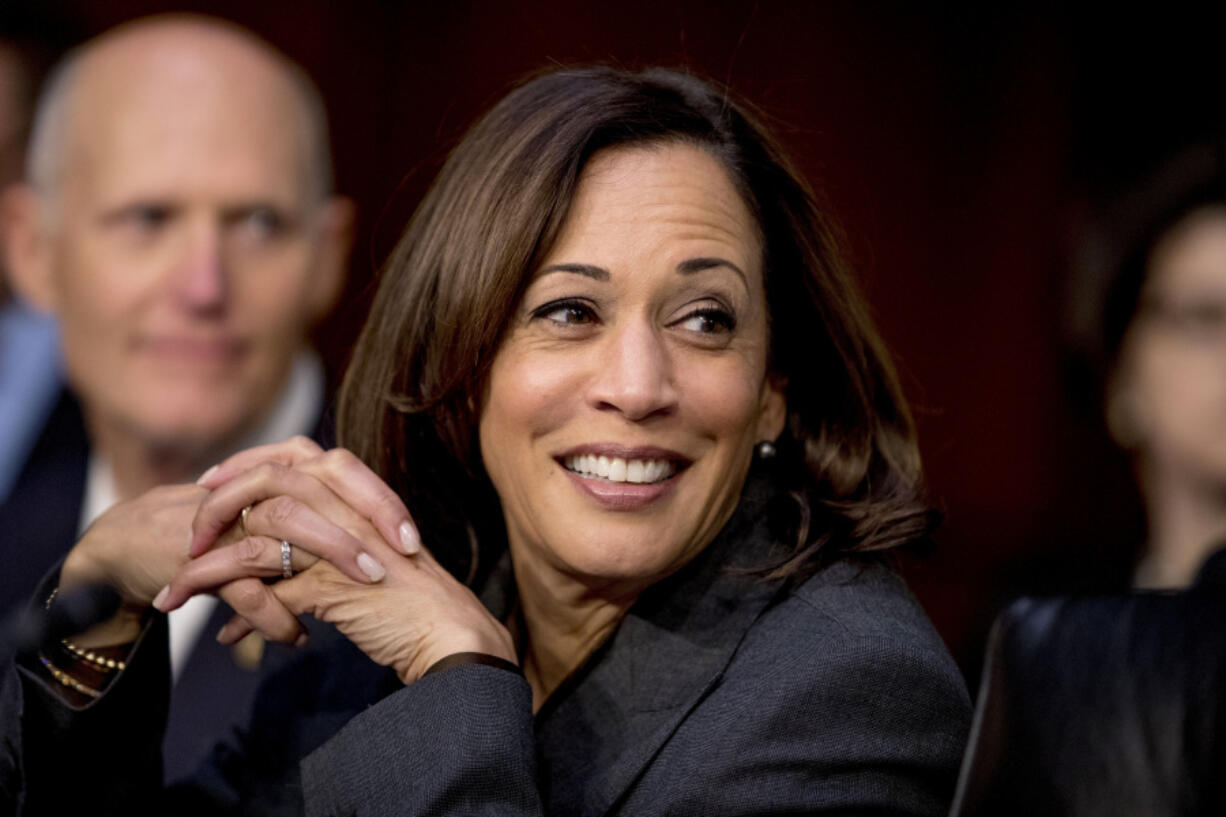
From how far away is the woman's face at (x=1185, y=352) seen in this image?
3041 mm

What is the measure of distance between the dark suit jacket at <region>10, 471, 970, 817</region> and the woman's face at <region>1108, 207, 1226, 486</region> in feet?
4.93

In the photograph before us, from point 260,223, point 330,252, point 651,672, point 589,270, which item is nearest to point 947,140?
point 330,252

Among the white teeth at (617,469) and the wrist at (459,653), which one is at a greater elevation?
the white teeth at (617,469)

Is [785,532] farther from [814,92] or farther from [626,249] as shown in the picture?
[814,92]

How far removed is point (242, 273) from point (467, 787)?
7.32 feet

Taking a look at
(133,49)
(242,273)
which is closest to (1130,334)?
(242,273)

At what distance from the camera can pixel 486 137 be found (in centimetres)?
199

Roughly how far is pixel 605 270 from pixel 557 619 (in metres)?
0.54

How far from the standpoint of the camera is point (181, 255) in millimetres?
3457

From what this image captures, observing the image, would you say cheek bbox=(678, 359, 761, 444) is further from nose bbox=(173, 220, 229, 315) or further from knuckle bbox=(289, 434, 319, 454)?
nose bbox=(173, 220, 229, 315)

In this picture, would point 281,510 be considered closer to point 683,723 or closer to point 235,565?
point 235,565

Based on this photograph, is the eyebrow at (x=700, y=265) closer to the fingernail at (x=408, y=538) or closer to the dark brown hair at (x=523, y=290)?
the dark brown hair at (x=523, y=290)

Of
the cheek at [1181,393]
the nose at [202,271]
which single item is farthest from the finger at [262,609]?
the cheek at [1181,393]

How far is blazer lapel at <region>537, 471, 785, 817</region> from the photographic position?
1.76 metres
